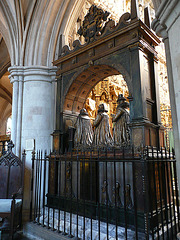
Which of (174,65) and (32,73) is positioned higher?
(32,73)

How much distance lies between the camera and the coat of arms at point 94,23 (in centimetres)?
495

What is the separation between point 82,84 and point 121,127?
1876 mm

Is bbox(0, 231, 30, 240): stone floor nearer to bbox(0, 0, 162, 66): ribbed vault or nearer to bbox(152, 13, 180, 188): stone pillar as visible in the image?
bbox(152, 13, 180, 188): stone pillar

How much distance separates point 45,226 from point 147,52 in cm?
419

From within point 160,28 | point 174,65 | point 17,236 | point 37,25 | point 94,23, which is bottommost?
point 17,236

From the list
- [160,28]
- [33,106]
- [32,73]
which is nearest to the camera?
[160,28]

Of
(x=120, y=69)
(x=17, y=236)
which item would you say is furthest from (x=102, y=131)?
(x=17, y=236)

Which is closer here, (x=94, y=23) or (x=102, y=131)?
(x=102, y=131)

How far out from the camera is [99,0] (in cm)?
812

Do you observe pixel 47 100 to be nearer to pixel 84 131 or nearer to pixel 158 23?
pixel 84 131

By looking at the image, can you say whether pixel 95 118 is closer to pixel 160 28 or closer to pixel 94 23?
pixel 94 23

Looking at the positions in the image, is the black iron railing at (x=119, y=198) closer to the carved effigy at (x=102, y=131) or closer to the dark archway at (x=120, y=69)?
the carved effigy at (x=102, y=131)

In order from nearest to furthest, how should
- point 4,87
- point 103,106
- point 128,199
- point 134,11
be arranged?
point 128,199 < point 134,11 < point 103,106 < point 4,87

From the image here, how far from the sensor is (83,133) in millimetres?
4988
